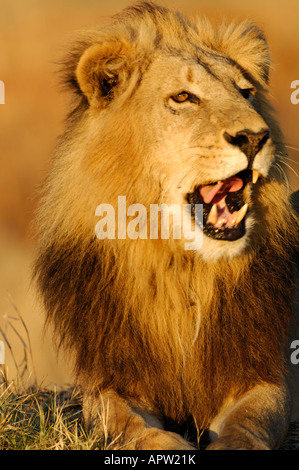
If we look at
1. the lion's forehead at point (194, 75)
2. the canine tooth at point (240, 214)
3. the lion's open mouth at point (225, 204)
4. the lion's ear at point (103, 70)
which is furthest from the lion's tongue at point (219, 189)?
the lion's ear at point (103, 70)

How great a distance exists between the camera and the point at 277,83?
18.0 meters

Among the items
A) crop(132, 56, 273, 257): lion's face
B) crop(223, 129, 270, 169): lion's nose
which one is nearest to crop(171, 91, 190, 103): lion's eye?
crop(132, 56, 273, 257): lion's face

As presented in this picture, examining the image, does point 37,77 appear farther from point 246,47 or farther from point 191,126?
point 191,126

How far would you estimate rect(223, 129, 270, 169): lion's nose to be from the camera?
4.71 metres

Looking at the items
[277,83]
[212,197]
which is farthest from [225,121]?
[277,83]

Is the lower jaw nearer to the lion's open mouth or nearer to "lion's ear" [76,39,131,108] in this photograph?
the lion's open mouth

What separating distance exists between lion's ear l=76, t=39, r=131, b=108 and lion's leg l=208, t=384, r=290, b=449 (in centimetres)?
184

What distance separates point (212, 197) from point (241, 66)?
42.0 inches

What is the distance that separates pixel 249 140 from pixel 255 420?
1425 mm

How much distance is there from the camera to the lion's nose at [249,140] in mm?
4707

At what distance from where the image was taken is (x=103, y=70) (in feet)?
17.1

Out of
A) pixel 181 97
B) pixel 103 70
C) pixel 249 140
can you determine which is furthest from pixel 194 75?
pixel 249 140

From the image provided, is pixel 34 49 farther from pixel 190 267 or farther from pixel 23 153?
pixel 190 267

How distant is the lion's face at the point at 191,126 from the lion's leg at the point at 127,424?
3.01 ft
